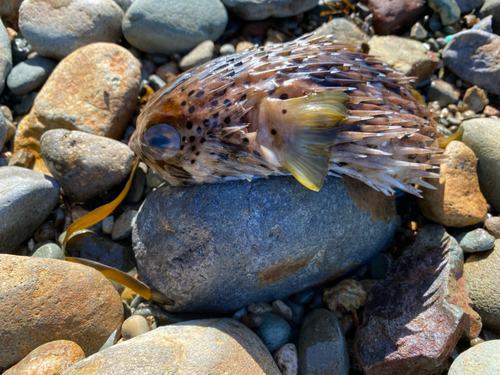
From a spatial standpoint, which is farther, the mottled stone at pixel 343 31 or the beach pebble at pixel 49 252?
the mottled stone at pixel 343 31

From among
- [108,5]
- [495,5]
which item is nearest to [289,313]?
[108,5]

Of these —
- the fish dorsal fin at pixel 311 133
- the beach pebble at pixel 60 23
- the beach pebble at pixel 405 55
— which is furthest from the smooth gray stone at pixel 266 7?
the fish dorsal fin at pixel 311 133

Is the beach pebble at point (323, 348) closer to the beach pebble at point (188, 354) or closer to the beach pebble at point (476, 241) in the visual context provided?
the beach pebble at point (188, 354)

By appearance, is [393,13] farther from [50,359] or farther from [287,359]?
[50,359]

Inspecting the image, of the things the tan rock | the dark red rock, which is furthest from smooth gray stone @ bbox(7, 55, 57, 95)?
the dark red rock

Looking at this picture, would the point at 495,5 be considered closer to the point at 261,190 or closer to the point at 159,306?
the point at 261,190

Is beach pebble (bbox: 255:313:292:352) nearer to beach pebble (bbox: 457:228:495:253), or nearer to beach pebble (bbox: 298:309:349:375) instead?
beach pebble (bbox: 298:309:349:375)
